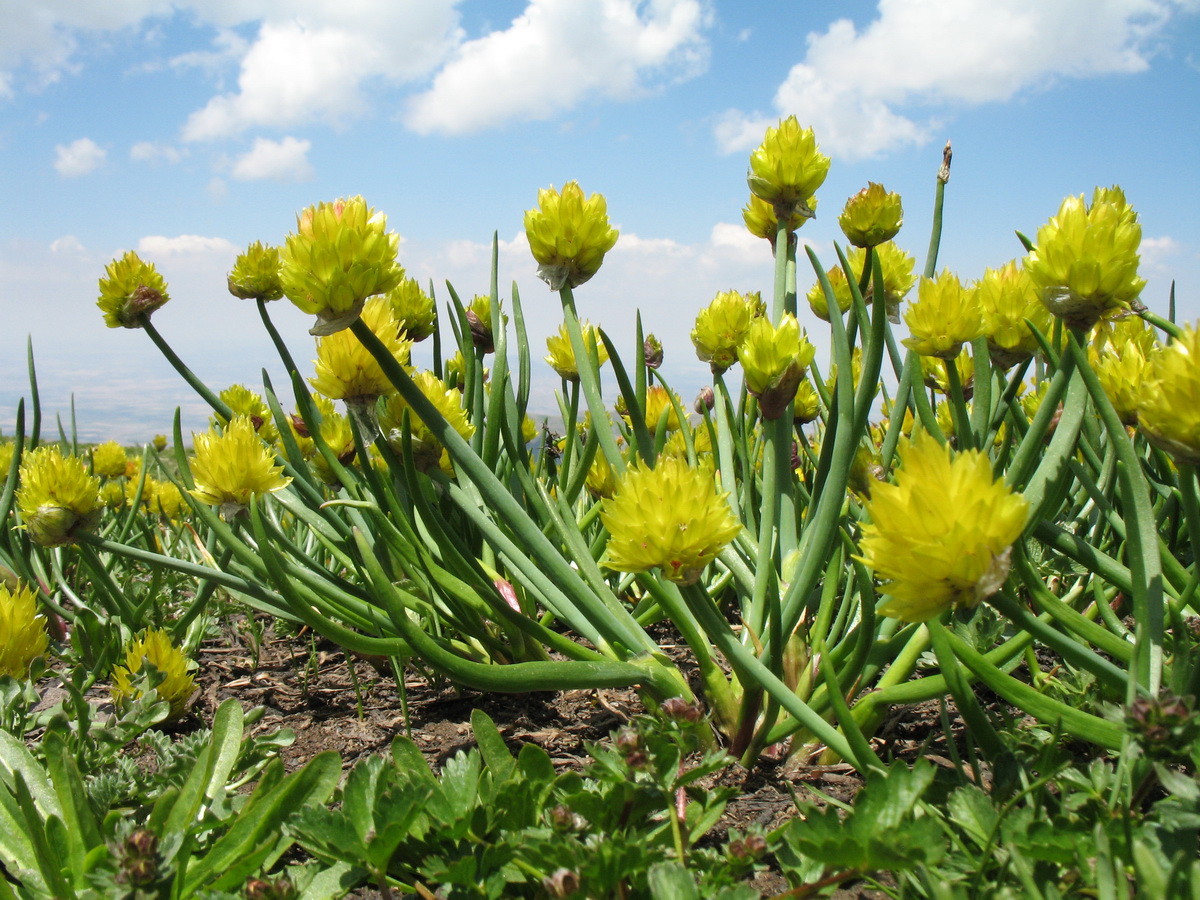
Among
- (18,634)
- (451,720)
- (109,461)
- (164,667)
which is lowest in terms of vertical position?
(451,720)

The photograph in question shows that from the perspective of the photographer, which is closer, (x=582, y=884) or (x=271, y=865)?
(x=582, y=884)

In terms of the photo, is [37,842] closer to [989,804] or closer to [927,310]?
[989,804]

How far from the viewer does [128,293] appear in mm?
1994

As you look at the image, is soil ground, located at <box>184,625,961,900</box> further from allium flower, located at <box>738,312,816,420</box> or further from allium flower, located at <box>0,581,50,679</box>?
allium flower, located at <box>738,312,816,420</box>

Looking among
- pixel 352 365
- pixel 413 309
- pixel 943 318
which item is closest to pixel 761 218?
pixel 943 318

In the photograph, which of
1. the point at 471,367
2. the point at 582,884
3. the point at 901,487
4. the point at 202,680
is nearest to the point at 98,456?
the point at 202,680

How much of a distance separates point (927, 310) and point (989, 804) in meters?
0.78

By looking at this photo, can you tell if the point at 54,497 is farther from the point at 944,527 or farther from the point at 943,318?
the point at 943,318

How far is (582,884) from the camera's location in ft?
2.62

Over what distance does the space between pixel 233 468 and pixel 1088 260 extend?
4.34 ft

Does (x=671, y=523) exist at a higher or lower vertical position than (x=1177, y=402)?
lower

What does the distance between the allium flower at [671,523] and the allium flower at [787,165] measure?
34.1 inches

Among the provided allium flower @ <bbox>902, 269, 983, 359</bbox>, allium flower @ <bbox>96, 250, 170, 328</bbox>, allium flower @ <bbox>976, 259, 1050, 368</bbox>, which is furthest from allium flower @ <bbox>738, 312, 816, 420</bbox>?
allium flower @ <bbox>96, 250, 170, 328</bbox>

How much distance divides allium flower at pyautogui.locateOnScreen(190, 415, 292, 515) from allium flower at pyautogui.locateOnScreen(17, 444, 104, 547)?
29 centimetres
